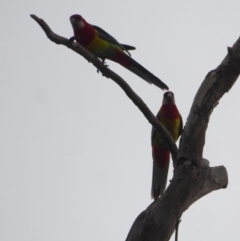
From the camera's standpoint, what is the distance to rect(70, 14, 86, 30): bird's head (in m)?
5.01

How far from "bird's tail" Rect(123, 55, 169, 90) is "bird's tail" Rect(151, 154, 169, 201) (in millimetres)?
886

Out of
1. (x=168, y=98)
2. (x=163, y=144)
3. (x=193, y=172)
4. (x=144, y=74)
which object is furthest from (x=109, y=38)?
(x=193, y=172)

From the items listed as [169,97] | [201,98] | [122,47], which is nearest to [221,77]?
[201,98]

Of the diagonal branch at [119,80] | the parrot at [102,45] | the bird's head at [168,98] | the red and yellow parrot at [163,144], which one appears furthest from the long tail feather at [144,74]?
the diagonal branch at [119,80]

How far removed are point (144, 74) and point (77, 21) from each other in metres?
1.02

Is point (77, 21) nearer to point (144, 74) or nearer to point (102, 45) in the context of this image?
point (102, 45)

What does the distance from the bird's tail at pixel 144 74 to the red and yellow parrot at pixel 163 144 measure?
24.6 inches

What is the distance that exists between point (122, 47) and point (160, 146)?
3.97 feet

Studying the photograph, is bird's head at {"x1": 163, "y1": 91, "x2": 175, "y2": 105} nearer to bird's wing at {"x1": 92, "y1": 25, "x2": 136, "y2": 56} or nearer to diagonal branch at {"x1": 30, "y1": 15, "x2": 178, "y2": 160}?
bird's wing at {"x1": 92, "y1": 25, "x2": 136, "y2": 56}

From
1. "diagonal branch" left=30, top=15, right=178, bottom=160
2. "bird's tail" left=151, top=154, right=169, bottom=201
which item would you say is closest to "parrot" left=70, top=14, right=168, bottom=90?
"bird's tail" left=151, top=154, right=169, bottom=201

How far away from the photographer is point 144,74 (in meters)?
4.76

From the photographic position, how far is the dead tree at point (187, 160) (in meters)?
2.96

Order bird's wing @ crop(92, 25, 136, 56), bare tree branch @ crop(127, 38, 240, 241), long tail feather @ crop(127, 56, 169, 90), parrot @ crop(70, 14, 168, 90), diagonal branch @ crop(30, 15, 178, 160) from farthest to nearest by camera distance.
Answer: bird's wing @ crop(92, 25, 136, 56) → parrot @ crop(70, 14, 168, 90) → long tail feather @ crop(127, 56, 169, 90) → diagonal branch @ crop(30, 15, 178, 160) → bare tree branch @ crop(127, 38, 240, 241)

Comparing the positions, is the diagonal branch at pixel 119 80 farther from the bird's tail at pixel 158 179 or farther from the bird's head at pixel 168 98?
the bird's head at pixel 168 98
